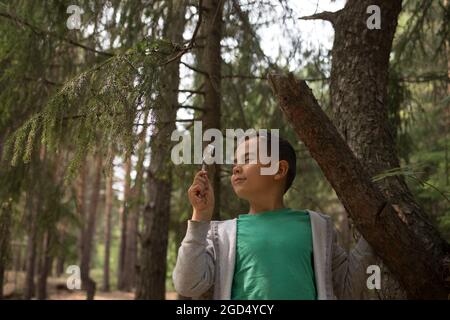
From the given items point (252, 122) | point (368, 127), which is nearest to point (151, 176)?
point (252, 122)

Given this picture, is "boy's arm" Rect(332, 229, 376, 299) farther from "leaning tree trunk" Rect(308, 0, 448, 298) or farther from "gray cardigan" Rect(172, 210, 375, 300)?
"leaning tree trunk" Rect(308, 0, 448, 298)

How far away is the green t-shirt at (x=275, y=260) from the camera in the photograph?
2232mm

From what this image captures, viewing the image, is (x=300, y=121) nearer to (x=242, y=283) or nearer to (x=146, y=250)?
(x=242, y=283)

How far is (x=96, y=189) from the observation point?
56.4 feet

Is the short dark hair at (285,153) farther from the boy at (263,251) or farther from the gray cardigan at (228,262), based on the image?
the gray cardigan at (228,262)

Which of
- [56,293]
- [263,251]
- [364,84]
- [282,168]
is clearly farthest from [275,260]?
[56,293]

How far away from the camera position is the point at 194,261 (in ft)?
→ 7.43

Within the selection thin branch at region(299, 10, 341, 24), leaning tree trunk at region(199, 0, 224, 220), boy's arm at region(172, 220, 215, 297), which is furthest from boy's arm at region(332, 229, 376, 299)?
leaning tree trunk at region(199, 0, 224, 220)

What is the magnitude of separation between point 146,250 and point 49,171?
6.66 ft

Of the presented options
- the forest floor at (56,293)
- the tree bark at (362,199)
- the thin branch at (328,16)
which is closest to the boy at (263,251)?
the tree bark at (362,199)

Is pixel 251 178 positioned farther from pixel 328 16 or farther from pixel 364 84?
pixel 328 16

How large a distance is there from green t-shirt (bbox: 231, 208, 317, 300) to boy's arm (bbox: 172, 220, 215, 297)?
6.2 inches

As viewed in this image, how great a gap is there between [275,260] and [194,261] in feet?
1.20

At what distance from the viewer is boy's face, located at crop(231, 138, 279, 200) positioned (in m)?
2.54
